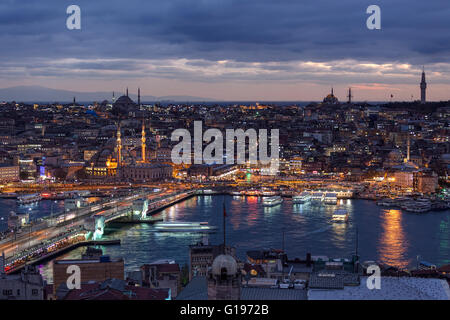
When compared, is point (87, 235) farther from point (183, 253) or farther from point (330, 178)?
point (330, 178)

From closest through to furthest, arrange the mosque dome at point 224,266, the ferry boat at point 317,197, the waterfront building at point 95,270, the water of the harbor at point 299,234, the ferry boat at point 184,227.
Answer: the mosque dome at point 224,266 → the waterfront building at point 95,270 → the water of the harbor at point 299,234 → the ferry boat at point 184,227 → the ferry boat at point 317,197

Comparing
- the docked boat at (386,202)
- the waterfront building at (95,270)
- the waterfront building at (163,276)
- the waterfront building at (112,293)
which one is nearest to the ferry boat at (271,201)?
the docked boat at (386,202)

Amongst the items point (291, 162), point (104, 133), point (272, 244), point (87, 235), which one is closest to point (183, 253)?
point (272, 244)

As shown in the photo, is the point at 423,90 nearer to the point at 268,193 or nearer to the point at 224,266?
the point at 268,193

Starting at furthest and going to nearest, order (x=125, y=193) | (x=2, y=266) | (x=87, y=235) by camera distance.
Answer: (x=125, y=193)
(x=87, y=235)
(x=2, y=266)

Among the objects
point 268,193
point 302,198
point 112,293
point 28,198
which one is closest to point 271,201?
point 302,198

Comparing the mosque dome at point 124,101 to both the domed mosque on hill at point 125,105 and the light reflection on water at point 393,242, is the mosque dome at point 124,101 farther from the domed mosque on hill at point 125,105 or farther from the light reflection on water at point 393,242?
the light reflection on water at point 393,242

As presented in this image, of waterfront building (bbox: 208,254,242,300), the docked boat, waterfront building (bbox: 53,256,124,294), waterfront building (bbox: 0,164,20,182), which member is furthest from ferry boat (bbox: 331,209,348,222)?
waterfront building (bbox: 0,164,20,182)
